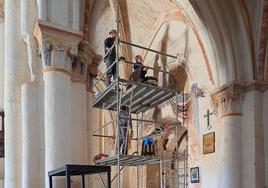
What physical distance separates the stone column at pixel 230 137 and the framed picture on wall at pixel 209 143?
0.43 meters

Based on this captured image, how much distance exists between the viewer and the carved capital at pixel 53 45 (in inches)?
253

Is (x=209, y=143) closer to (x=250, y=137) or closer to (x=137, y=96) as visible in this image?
(x=250, y=137)

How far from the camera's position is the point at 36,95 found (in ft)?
26.2

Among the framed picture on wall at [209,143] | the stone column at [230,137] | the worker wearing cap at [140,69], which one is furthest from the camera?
the framed picture on wall at [209,143]

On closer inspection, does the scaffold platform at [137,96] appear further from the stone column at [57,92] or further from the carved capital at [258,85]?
the carved capital at [258,85]

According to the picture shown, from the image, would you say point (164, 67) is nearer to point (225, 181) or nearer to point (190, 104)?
point (190, 104)

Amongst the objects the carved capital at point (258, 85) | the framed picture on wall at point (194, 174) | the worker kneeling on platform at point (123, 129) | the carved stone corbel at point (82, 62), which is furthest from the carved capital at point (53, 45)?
the framed picture on wall at point (194, 174)

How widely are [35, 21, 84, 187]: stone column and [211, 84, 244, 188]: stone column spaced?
4.06 m

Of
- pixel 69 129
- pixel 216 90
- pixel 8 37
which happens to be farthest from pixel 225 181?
pixel 8 37

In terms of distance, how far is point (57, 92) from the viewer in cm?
632

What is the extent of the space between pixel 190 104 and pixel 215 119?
1.13 m

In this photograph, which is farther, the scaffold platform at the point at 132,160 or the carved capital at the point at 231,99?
the carved capital at the point at 231,99

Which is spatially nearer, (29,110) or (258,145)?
(29,110)

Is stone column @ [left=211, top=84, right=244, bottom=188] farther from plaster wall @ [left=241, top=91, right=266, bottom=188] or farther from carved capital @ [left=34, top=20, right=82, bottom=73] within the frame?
carved capital @ [left=34, top=20, right=82, bottom=73]
